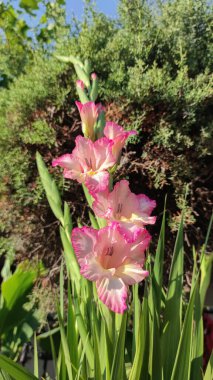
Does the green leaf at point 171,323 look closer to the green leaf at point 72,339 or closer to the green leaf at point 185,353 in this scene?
the green leaf at point 185,353

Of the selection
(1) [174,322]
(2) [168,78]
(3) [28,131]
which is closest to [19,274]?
(3) [28,131]

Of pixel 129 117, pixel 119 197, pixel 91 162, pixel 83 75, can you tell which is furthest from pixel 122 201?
pixel 129 117

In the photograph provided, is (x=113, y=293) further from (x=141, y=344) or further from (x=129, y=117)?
(x=129, y=117)

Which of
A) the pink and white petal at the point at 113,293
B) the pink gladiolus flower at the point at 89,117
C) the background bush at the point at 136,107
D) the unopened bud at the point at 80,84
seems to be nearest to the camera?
the pink and white petal at the point at 113,293

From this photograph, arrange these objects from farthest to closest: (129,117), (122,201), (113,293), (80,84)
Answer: (129,117), (80,84), (122,201), (113,293)

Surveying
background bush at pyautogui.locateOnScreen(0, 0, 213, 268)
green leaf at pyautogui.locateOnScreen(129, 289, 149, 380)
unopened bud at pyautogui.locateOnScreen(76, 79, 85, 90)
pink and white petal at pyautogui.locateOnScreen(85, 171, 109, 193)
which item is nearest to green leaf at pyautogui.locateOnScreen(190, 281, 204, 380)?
green leaf at pyautogui.locateOnScreen(129, 289, 149, 380)

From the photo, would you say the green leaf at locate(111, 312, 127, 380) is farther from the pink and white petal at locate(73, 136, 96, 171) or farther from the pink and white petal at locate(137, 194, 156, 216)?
the pink and white petal at locate(73, 136, 96, 171)

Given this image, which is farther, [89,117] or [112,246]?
[89,117]

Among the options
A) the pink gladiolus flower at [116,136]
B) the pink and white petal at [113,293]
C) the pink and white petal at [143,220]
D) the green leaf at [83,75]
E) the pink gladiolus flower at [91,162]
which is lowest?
the pink and white petal at [113,293]

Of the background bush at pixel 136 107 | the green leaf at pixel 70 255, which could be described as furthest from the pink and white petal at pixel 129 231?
the background bush at pixel 136 107
